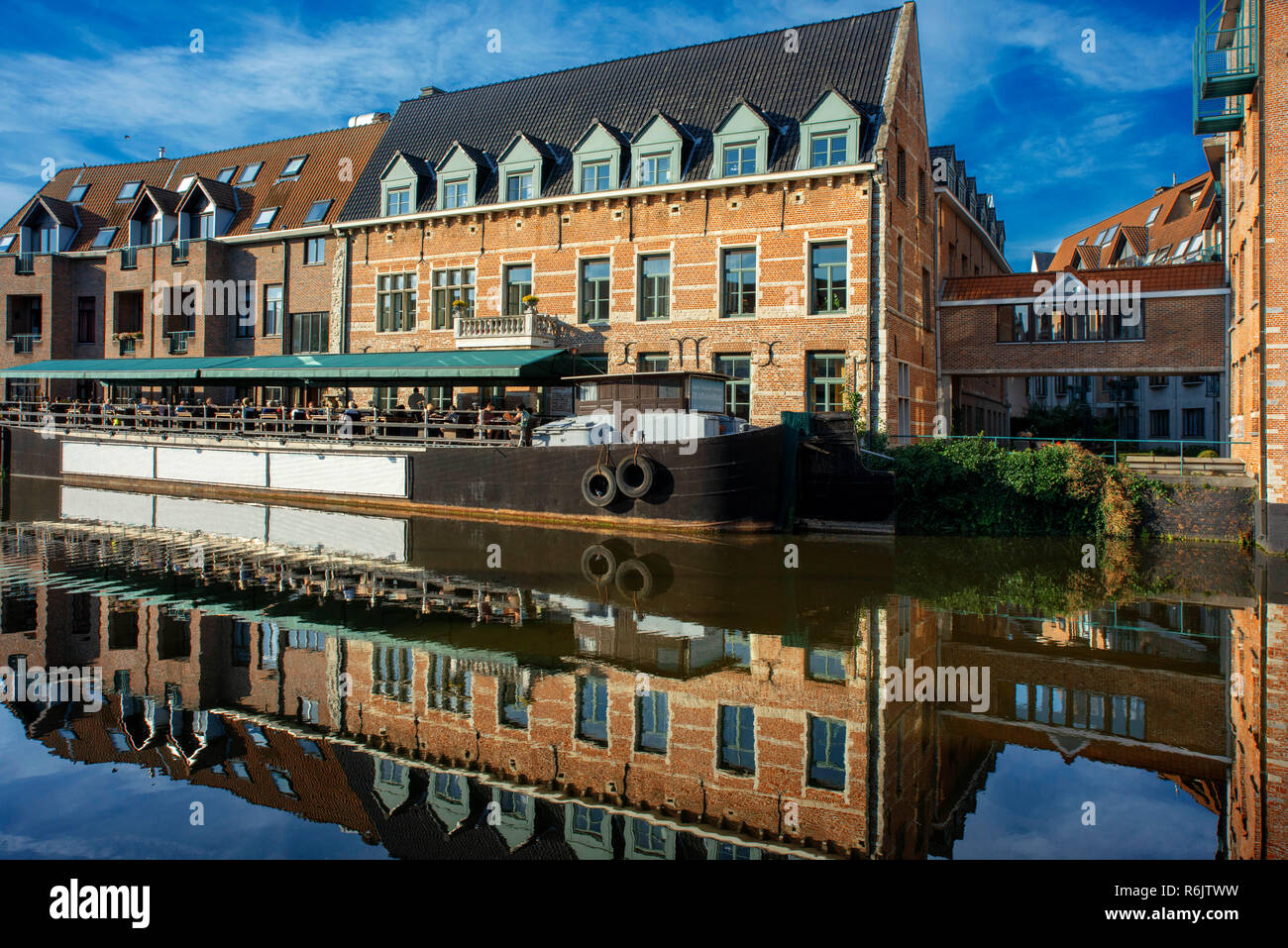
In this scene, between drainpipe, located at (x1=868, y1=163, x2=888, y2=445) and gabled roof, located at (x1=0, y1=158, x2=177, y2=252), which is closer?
drainpipe, located at (x1=868, y1=163, x2=888, y2=445)

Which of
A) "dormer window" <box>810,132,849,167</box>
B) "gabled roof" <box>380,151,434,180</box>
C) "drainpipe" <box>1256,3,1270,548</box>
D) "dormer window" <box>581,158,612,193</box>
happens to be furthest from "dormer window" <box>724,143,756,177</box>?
"drainpipe" <box>1256,3,1270,548</box>

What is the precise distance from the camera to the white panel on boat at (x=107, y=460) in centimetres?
2917

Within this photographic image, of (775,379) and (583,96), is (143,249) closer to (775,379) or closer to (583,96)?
(583,96)

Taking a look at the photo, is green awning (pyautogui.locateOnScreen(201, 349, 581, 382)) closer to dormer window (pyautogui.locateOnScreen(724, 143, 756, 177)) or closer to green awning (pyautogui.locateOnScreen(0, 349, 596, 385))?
green awning (pyautogui.locateOnScreen(0, 349, 596, 385))

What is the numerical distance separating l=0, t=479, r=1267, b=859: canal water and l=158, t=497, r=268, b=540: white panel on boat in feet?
14.1

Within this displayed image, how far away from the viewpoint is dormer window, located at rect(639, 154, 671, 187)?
25.2m

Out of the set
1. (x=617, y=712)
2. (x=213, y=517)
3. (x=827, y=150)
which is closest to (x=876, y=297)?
(x=827, y=150)

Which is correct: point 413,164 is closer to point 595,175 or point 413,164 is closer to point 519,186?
point 519,186

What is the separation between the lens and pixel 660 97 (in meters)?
27.1

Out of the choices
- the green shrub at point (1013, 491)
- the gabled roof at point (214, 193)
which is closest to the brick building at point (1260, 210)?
the green shrub at point (1013, 491)

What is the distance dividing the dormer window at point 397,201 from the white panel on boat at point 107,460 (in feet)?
35.3
